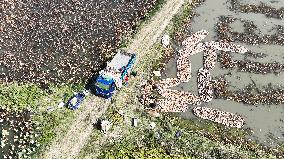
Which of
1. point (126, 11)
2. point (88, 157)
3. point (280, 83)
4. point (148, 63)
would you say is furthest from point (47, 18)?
point (280, 83)

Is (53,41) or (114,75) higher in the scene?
(53,41)

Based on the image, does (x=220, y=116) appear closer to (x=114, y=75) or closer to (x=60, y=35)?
(x=114, y=75)

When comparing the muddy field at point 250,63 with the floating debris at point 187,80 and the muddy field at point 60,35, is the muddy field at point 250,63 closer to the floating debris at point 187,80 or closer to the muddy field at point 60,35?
the floating debris at point 187,80

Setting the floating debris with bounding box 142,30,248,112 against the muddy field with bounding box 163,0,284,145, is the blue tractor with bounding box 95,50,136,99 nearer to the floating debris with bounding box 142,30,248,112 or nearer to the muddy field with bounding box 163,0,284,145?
the floating debris with bounding box 142,30,248,112

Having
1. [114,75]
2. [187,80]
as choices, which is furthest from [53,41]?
[187,80]

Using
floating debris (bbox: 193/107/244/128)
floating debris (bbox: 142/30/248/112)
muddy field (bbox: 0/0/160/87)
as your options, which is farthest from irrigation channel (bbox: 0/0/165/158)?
floating debris (bbox: 193/107/244/128)

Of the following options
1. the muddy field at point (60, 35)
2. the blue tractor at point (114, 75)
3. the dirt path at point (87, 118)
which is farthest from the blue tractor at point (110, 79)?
the muddy field at point (60, 35)
